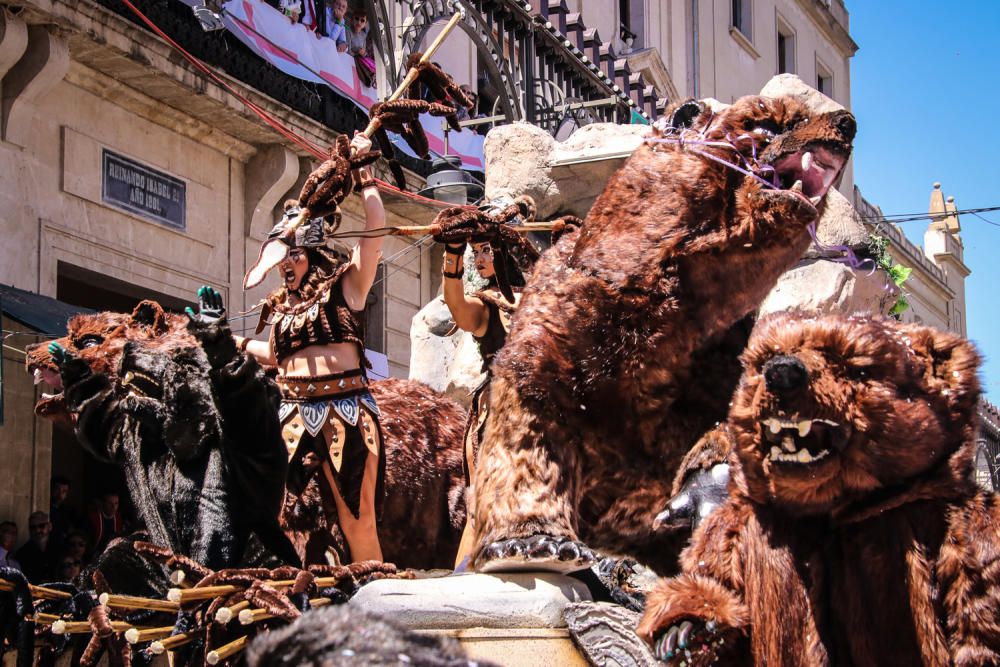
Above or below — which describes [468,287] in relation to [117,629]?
above

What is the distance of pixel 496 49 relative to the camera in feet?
38.2

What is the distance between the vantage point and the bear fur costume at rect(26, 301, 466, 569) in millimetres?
4715

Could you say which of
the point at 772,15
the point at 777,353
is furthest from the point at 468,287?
the point at 772,15

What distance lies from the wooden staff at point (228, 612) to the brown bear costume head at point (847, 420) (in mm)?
1562

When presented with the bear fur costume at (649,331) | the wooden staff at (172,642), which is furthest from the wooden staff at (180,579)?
the bear fur costume at (649,331)

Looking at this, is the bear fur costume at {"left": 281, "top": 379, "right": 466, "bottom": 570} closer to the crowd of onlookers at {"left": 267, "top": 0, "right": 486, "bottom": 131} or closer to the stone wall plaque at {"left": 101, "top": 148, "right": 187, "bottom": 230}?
the stone wall plaque at {"left": 101, "top": 148, "right": 187, "bottom": 230}

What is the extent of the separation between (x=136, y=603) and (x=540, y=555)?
3.84ft

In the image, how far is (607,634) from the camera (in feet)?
11.0

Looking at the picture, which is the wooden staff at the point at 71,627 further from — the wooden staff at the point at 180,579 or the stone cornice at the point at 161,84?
the stone cornice at the point at 161,84

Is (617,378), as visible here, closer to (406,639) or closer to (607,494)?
(607,494)

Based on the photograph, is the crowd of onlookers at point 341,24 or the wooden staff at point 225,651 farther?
the crowd of onlookers at point 341,24

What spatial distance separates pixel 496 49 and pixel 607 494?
835 centimetres

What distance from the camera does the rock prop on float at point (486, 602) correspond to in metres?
3.48

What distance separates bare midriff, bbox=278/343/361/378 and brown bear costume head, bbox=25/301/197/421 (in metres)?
0.48
